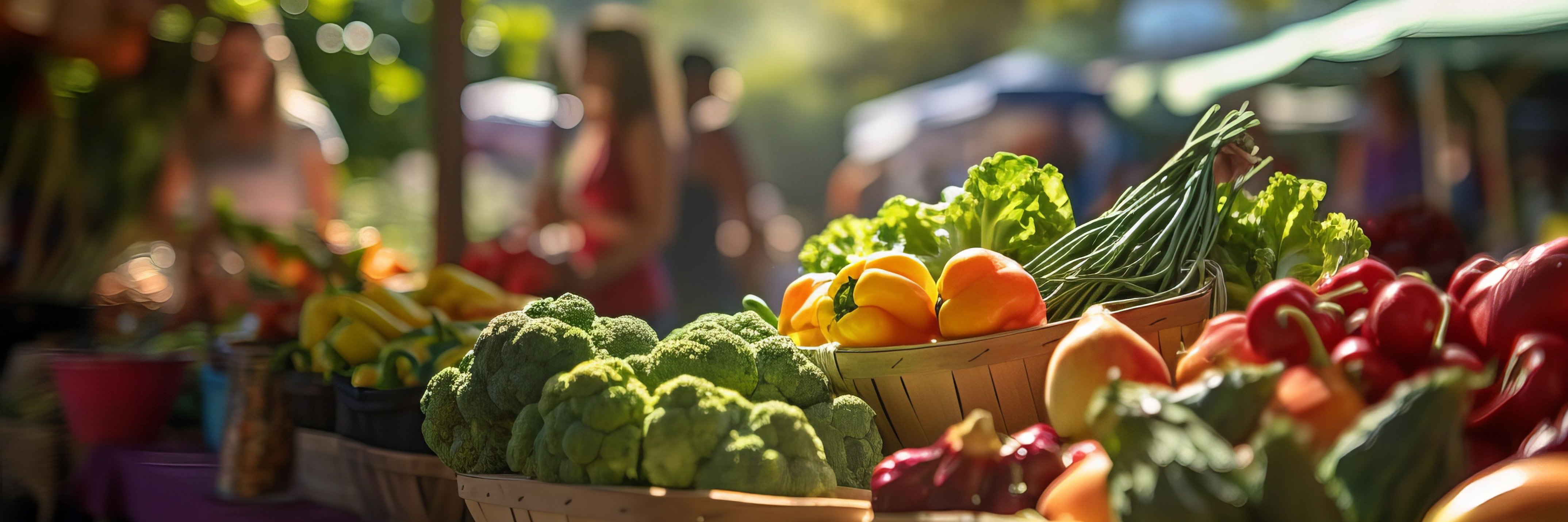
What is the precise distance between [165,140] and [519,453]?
4.67m

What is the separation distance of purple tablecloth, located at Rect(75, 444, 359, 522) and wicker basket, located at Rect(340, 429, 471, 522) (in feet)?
0.67

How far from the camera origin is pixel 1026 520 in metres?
0.89

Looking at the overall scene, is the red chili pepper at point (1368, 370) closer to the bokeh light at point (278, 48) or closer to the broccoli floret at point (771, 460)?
the broccoli floret at point (771, 460)

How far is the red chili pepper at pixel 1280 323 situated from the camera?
0.93m

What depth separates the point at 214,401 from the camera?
221 cm

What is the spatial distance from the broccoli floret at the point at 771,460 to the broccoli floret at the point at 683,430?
0.5 inches

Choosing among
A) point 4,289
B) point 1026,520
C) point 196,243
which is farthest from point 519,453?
point 4,289

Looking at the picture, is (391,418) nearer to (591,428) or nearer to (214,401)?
(591,428)

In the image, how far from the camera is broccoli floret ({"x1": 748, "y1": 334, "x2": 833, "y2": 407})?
1.30 meters

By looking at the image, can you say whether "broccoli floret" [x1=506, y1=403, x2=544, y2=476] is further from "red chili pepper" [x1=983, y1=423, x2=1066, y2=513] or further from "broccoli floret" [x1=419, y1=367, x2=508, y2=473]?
"red chili pepper" [x1=983, y1=423, x2=1066, y2=513]

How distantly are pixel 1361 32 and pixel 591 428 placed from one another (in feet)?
14.7

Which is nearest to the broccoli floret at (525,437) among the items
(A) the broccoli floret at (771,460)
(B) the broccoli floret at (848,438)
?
(A) the broccoli floret at (771,460)

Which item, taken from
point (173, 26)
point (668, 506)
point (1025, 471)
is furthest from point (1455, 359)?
point (173, 26)

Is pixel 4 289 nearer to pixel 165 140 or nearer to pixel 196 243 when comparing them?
pixel 165 140
